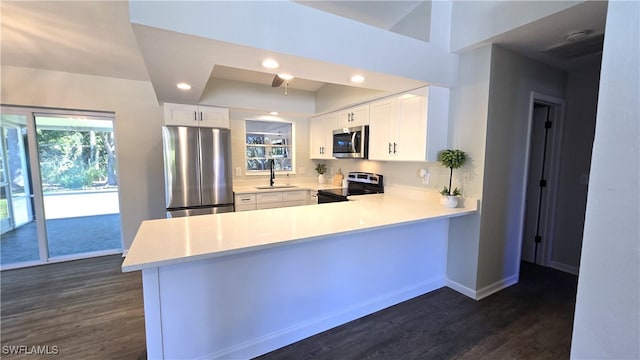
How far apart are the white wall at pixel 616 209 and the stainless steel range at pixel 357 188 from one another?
2.87 meters

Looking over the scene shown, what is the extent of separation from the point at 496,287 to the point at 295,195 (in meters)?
2.94

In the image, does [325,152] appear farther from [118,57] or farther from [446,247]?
[118,57]

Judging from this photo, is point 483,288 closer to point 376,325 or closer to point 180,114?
point 376,325

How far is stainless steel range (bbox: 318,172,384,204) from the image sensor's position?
12.3 feet

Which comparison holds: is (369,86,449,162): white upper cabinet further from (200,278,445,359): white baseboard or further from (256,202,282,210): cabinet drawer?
(256,202,282,210): cabinet drawer

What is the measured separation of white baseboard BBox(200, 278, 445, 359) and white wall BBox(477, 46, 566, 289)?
2.55 ft

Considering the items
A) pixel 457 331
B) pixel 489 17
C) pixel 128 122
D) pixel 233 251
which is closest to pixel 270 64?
pixel 233 251

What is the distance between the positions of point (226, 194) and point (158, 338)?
2237 millimetres

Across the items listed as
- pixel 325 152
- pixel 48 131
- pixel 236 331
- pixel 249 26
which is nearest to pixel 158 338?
pixel 236 331

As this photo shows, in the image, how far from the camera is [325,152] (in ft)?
14.6

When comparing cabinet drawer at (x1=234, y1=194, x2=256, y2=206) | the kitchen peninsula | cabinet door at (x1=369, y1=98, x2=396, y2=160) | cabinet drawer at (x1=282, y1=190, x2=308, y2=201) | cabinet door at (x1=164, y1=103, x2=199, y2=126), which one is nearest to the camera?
Answer: the kitchen peninsula

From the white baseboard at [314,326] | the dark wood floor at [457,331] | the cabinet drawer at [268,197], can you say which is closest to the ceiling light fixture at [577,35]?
the dark wood floor at [457,331]

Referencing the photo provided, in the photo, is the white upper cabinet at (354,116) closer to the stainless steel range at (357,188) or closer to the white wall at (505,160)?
the stainless steel range at (357,188)

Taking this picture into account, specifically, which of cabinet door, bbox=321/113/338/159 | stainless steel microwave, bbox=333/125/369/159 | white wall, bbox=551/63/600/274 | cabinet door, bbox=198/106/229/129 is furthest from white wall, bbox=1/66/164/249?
white wall, bbox=551/63/600/274
